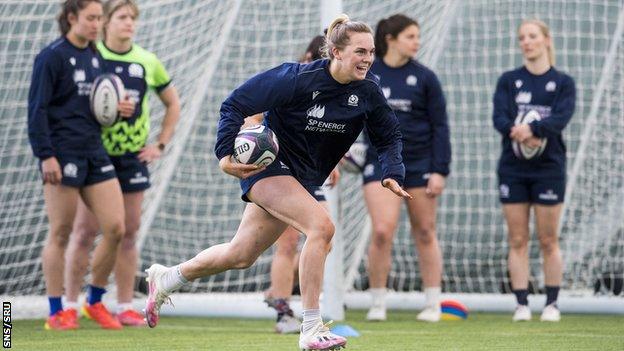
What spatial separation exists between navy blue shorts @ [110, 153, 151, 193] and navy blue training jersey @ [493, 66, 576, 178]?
246cm

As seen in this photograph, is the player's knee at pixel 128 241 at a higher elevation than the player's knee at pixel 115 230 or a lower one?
lower

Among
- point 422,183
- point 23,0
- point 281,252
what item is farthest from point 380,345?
point 23,0

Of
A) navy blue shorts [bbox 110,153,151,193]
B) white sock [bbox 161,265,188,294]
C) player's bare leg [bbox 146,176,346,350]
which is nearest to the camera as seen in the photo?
player's bare leg [bbox 146,176,346,350]

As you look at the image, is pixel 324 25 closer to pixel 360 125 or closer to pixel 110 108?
pixel 110 108

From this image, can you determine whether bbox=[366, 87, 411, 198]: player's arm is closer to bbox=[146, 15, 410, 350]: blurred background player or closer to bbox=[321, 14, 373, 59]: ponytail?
bbox=[146, 15, 410, 350]: blurred background player

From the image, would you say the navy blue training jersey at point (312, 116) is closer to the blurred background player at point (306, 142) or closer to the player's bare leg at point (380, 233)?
the blurred background player at point (306, 142)

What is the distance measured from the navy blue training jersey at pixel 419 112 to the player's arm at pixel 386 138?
2.56 m

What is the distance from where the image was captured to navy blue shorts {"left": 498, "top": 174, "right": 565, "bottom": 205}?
28.5 feet

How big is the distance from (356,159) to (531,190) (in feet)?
4.02

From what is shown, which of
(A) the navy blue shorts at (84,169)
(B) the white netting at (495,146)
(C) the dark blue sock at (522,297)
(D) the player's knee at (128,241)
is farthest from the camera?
(B) the white netting at (495,146)

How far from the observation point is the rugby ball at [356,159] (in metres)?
8.67

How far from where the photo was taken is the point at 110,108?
26.1ft

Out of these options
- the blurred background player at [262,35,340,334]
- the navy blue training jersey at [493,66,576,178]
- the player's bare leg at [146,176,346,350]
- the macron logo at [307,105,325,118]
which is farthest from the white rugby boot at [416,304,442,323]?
the macron logo at [307,105,325,118]

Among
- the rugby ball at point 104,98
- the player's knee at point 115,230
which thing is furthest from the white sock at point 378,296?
the rugby ball at point 104,98
